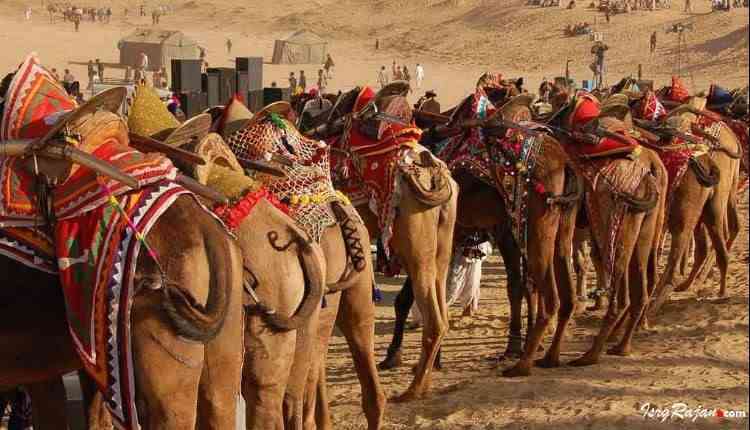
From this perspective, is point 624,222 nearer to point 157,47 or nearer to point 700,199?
point 700,199

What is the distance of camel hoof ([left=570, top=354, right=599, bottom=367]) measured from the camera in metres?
9.45

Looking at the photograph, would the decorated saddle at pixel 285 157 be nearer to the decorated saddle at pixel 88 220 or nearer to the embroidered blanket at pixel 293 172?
the embroidered blanket at pixel 293 172

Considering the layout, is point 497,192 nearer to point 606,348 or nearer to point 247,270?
point 606,348

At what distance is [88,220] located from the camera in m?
4.27

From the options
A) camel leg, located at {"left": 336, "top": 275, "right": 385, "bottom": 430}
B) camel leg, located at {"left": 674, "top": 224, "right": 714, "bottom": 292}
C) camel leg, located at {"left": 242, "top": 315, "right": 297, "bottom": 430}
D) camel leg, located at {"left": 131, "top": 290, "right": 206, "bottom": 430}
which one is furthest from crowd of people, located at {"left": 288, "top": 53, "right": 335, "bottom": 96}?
camel leg, located at {"left": 131, "top": 290, "right": 206, "bottom": 430}

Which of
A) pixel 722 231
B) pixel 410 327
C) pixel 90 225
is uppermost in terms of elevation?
pixel 90 225

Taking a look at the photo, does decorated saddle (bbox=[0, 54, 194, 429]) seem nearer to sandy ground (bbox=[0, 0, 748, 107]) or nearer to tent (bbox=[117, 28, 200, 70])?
sandy ground (bbox=[0, 0, 748, 107])

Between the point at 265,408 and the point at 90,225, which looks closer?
the point at 90,225

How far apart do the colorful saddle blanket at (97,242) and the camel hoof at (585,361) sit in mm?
5798

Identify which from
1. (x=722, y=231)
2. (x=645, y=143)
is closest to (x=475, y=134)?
(x=645, y=143)

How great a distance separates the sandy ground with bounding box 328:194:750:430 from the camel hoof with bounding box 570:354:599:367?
0.30ft

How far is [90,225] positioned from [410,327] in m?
7.41

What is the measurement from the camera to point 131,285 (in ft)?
13.4

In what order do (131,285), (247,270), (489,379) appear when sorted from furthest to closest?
(489,379) < (247,270) < (131,285)
